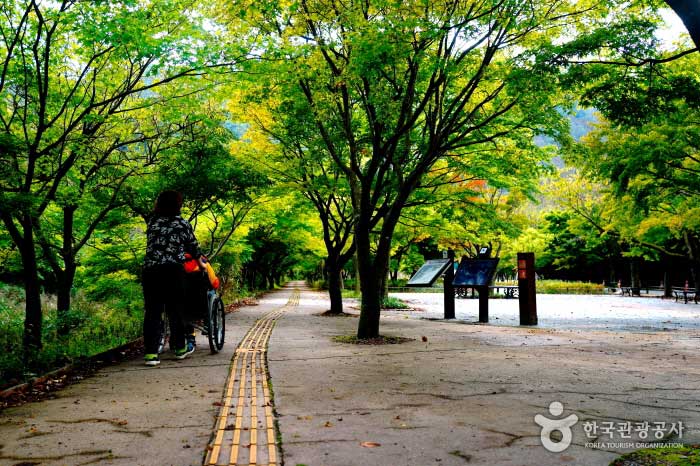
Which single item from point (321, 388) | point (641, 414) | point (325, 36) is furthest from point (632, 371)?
point (325, 36)

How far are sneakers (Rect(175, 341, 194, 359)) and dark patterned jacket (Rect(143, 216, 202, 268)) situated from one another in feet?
4.29

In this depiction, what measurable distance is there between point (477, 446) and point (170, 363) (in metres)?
4.60

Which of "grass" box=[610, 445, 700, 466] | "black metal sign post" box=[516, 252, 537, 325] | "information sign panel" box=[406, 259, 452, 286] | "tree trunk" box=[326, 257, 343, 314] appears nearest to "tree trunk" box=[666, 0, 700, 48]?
"grass" box=[610, 445, 700, 466]

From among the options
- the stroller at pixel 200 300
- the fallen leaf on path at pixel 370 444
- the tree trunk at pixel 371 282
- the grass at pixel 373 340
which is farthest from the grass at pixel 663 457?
the tree trunk at pixel 371 282

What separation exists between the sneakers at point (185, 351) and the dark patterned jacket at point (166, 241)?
1.31 meters

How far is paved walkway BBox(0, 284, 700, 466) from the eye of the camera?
10.8 feet

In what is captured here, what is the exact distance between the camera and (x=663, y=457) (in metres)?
3.09

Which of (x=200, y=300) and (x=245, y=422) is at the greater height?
(x=200, y=300)

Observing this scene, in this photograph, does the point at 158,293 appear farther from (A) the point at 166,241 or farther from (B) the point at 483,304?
(B) the point at 483,304

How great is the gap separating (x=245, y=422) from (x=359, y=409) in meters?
0.91

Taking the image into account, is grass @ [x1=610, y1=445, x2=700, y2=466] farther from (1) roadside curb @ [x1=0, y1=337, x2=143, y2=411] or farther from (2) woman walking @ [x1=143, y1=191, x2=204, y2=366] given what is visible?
(2) woman walking @ [x1=143, y1=191, x2=204, y2=366]

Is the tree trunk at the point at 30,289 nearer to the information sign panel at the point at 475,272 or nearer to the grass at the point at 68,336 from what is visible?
the grass at the point at 68,336

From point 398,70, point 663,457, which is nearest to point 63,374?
point 663,457

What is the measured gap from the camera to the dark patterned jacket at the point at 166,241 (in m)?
6.44
